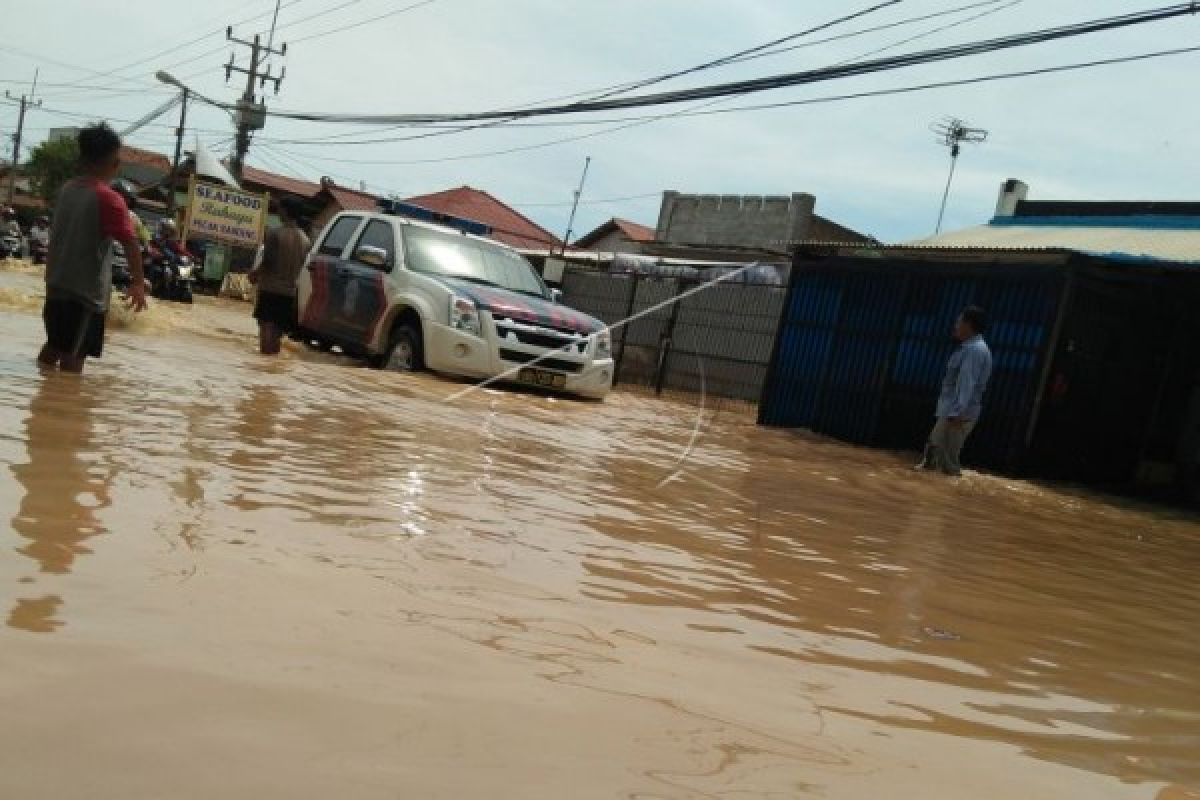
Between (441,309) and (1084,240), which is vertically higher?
(1084,240)

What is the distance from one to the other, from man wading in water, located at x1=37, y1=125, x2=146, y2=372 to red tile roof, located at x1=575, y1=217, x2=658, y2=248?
35589mm

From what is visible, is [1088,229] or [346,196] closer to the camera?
[1088,229]

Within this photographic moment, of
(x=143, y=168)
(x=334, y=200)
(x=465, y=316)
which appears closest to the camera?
(x=465, y=316)

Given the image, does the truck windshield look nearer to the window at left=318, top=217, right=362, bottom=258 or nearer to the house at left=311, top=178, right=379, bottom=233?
the window at left=318, top=217, right=362, bottom=258

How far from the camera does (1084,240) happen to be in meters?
12.6

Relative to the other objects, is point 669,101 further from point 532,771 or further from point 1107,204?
point 532,771

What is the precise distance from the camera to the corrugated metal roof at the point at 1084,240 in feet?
35.3

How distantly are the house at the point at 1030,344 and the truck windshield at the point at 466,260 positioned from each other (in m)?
4.33

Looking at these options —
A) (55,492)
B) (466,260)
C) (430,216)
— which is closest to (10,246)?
(430,216)

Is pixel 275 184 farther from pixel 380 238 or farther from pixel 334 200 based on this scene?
pixel 380 238

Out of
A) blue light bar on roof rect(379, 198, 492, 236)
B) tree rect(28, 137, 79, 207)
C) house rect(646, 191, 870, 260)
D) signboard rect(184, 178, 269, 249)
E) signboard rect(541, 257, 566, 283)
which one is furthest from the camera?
tree rect(28, 137, 79, 207)

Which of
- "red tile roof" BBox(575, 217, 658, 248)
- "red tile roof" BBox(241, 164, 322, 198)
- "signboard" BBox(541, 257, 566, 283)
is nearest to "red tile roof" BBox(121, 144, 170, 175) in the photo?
"red tile roof" BBox(241, 164, 322, 198)

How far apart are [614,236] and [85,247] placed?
3735cm

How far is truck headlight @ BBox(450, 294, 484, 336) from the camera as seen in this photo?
9.02 m
